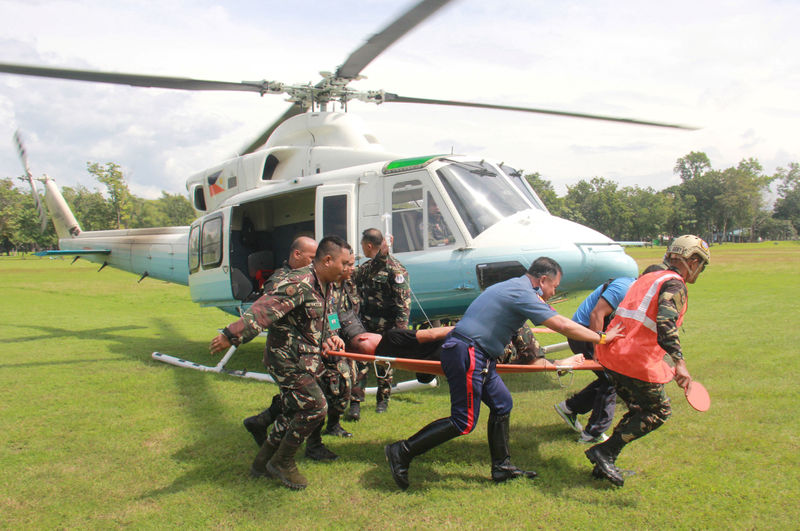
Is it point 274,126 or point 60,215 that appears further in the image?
point 60,215

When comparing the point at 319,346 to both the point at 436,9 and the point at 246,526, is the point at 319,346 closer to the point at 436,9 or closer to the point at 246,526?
the point at 246,526

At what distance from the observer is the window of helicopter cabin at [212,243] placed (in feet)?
26.4

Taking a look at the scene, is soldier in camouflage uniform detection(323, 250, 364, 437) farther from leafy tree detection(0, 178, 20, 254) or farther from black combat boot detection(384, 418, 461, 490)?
leafy tree detection(0, 178, 20, 254)

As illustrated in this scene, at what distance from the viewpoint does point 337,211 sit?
→ 6883 mm

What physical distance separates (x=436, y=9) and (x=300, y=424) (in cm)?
→ 370

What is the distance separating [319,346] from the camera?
394 centimetres

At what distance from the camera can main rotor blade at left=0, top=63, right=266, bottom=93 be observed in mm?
5995

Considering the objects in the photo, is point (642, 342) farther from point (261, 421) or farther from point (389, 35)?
point (389, 35)

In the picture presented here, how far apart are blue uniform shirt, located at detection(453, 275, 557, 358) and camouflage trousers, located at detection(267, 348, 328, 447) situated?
3.66 ft

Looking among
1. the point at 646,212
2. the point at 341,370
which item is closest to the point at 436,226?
the point at 341,370

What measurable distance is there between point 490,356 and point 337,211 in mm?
3679

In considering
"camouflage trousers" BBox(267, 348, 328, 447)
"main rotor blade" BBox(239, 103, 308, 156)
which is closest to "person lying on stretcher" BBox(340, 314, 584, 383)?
"camouflage trousers" BBox(267, 348, 328, 447)

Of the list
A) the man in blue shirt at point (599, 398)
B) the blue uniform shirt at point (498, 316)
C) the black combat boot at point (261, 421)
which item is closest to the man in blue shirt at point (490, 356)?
the blue uniform shirt at point (498, 316)

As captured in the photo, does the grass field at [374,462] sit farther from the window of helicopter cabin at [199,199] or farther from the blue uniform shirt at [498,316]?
the window of helicopter cabin at [199,199]
